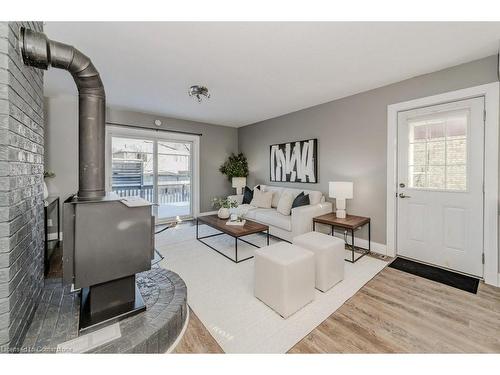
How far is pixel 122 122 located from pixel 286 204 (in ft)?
11.7

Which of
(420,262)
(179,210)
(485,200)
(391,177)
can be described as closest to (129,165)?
(179,210)

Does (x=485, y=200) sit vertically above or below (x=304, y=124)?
below

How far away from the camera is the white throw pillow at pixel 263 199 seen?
4.31 metres

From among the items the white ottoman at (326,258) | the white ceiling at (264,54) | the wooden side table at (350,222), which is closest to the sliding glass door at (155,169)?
the white ceiling at (264,54)

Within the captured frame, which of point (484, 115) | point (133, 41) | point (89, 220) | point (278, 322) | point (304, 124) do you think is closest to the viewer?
point (89, 220)

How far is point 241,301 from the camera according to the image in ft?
6.48

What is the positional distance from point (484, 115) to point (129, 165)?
5.51 metres

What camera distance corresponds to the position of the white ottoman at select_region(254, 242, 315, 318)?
1759 mm

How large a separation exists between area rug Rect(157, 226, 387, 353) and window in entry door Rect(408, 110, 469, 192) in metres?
1.23

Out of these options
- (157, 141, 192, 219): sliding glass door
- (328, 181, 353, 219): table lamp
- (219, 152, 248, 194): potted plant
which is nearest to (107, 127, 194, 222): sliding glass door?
(157, 141, 192, 219): sliding glass door

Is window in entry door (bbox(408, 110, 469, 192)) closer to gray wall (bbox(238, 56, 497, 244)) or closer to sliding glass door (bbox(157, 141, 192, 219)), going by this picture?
gray wall (bbox(238, 56, 497, 244))

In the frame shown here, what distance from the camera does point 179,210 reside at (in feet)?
17.1
